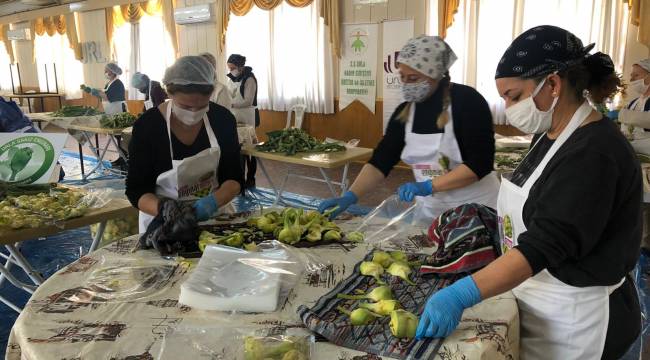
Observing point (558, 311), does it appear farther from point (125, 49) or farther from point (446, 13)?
point (125, 49)

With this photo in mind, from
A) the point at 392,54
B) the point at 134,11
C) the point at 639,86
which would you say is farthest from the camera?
the point at 134,11

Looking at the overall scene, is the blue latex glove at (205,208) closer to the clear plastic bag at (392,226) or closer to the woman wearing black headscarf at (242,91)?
the clear plastic bag at (392,226)

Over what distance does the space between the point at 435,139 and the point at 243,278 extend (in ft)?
4.42

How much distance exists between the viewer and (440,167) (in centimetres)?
251

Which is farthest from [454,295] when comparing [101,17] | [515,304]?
[101,17]

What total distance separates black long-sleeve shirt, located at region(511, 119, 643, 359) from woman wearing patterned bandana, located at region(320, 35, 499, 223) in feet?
3.25

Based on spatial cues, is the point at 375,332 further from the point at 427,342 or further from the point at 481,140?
the point at 481,140

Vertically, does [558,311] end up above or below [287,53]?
below

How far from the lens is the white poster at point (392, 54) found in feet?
22.9

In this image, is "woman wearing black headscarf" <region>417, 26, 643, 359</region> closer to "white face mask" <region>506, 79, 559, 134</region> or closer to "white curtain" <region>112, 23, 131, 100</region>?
"white face mask" <region>506, 79, 559, 134</region>

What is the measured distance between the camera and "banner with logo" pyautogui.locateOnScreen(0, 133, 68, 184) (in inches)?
109

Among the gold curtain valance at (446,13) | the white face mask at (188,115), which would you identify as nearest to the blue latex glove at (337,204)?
the white face mask at (188,115)

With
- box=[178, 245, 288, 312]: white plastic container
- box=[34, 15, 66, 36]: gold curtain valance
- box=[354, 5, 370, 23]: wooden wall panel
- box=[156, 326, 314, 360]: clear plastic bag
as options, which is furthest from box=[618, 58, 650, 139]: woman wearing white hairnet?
box=[34, 15, 66, 36]: gold curtain valance

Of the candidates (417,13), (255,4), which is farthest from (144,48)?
(417,13)
